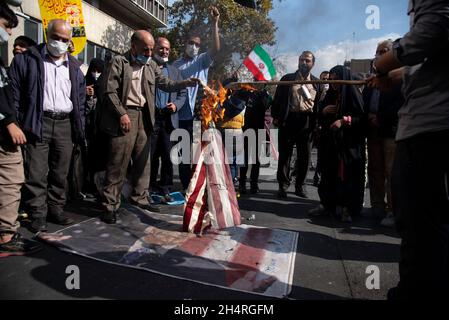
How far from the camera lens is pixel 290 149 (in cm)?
637

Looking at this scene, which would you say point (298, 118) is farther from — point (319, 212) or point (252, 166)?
point (319, 212)

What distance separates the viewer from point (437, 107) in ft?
6.10

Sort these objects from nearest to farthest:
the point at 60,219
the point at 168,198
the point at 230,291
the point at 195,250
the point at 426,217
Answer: the point at 426,217 → the point at 230,291 → the point at 195,250 → the point at 60,219 → the point at 168,198

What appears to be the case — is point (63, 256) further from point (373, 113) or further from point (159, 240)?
point (373, 113)

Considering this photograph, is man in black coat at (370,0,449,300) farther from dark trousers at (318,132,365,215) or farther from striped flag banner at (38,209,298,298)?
dark trousers at (318,132,365,215)

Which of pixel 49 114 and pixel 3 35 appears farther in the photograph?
pixel 49 114

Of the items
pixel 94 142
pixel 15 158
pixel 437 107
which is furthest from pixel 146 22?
pixel 437 107

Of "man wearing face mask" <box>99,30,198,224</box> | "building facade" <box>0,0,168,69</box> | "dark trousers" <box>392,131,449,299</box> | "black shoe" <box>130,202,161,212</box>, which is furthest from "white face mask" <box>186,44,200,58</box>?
"building facade" <box>0,0,168,69</box>

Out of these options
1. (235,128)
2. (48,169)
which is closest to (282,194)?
(235,128)

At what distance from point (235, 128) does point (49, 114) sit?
3.20 metres

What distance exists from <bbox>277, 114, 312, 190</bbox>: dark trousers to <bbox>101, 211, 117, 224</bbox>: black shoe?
304cm

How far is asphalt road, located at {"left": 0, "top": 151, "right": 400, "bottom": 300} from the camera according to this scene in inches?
97.3

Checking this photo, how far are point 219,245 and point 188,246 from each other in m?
0.29
